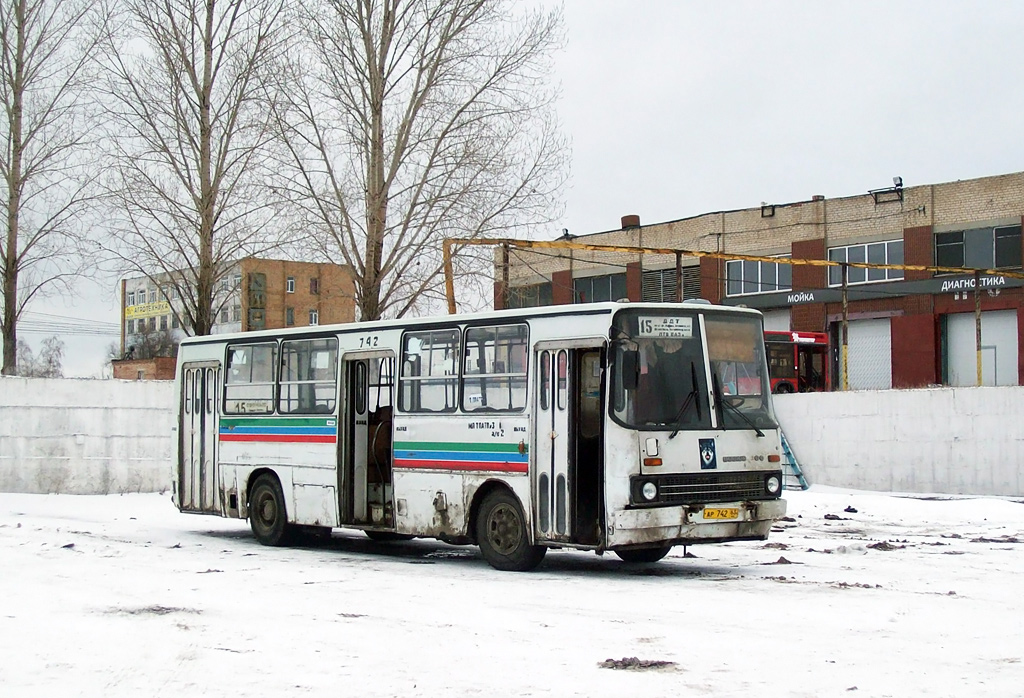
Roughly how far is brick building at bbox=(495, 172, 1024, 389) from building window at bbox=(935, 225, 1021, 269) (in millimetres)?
40

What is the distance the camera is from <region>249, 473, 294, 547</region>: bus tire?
18156 mm

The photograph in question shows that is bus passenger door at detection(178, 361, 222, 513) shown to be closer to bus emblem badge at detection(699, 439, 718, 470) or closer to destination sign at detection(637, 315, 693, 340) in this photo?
destination sign at detection(637, 315, 693, 340)

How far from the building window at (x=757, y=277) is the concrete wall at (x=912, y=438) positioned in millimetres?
29313

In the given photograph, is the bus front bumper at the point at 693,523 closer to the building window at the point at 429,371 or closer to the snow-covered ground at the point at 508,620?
the snow-covered ground at the point at 508,620

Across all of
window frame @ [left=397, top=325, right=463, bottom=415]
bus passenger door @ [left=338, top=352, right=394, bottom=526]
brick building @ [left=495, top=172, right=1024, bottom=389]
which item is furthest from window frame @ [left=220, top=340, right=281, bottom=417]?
brick building @ [left=495, top=172, right=1024, bottom=389]

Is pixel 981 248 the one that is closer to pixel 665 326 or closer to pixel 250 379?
pixel 250 379

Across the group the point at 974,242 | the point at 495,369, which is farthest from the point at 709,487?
the point at 974,242

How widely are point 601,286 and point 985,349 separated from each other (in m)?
20.2

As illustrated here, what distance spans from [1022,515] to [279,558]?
11.9 m

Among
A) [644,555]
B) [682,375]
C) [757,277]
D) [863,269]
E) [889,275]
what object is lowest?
[644,555]

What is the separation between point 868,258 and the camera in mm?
54938

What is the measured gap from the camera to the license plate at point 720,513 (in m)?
13.6

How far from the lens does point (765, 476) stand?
14.0 meters

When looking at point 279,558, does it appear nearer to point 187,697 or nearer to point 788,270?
point 187,697
